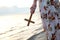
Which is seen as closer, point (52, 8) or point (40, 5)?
point (52, 8)

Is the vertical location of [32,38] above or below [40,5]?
below

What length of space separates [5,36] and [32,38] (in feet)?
2.60

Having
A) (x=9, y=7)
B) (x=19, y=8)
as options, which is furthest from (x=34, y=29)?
(x=9, y=7)

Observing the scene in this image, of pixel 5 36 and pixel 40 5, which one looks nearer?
pixel 40 5

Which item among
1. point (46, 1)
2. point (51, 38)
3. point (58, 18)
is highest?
point (46, 1)

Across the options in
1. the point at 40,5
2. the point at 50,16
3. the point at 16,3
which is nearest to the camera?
the point at 50,16

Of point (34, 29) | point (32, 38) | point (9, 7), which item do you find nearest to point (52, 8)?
point (32, 38)

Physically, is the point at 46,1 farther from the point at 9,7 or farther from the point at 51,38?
the point at 9,7

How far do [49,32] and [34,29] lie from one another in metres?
2.50

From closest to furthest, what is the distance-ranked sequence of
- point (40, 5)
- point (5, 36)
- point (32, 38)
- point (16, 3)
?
point (40, 5) → point (32, 38) → point (5, 36) → point (16, 3)

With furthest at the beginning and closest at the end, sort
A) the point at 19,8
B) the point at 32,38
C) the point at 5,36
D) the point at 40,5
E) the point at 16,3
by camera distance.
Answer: the point at 16,3 < the point at 19,8 < the point at 5,36 < the point at 32,38 < the point at 40,5

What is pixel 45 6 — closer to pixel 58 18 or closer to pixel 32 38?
pixel 58 18

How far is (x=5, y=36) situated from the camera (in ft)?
14.9

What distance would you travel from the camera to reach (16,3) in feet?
30.7
